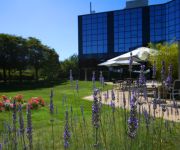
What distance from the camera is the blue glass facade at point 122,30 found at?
57.2 meters

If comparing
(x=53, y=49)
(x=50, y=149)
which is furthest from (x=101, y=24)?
(x=50, y=149)

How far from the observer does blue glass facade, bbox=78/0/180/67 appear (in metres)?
57.2

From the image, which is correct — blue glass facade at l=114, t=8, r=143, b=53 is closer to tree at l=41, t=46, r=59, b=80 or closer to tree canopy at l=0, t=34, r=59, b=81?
tree at l=41, t=46, r=59, b=80

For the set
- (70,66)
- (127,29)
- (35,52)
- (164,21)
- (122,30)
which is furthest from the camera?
(70,66)

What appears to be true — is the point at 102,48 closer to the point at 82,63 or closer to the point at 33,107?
the point at 82,63

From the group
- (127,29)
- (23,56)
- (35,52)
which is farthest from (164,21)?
(23,56)

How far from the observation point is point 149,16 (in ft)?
194

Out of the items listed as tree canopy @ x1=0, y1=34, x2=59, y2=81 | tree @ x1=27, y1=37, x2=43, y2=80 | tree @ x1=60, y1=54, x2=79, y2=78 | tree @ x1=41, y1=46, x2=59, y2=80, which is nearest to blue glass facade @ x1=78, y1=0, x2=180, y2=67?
tree @ x1=60, y1=54, x2=79, y2=78

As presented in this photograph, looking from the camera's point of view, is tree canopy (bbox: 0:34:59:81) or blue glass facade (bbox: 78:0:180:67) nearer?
tree canopy (bbox: 0:34:59:81)

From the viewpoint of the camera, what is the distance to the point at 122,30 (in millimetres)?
61688

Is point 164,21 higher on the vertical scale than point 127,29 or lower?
higher

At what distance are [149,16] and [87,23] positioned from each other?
11082 mm

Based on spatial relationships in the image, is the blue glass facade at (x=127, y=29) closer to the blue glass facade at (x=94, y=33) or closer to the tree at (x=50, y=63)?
the blue glass facade at (x=94, y=33)

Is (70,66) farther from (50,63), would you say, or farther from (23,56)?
(23,56)
